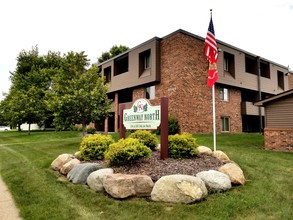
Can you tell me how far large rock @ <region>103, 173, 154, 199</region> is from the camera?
542 centimetres

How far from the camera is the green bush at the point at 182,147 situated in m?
7.82

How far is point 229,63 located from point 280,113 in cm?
1145

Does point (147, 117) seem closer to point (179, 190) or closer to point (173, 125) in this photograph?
point (179, 190)

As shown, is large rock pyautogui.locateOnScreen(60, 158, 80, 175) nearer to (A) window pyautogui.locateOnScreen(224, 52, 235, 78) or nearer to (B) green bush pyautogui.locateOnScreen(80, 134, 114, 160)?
(B) green bush pyautogui.locateOnScreen(80, 134, 114, 160)

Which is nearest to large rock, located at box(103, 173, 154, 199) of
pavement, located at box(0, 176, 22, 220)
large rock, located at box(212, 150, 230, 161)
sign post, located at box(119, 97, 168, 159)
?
pavement, located at box(0, 176, 22, 220)

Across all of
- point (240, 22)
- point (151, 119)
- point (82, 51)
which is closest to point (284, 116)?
point (240, 22)

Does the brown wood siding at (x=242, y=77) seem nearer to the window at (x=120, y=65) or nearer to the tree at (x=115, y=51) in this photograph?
the window at (x=120, y=65)

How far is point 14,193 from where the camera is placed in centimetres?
655

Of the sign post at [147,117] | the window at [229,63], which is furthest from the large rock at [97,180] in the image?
the window at [229,63]

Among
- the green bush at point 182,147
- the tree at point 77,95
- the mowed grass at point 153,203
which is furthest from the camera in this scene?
the tree at point 77,95

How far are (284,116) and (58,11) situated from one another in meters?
13.1

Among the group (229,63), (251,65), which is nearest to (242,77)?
(229,63)

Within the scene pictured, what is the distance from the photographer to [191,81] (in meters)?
20.9

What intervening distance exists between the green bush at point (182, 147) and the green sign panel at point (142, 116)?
776mm
